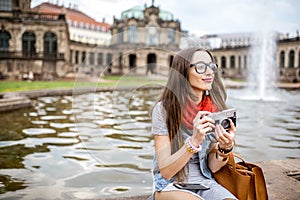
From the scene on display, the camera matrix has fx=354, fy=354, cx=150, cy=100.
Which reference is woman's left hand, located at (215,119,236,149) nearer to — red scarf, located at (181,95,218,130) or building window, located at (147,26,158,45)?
red scarf, located at (181,95,218,130)

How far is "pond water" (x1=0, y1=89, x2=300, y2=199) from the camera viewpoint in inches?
197

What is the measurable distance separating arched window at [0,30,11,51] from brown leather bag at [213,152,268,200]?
45.3m

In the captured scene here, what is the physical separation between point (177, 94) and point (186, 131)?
1.05 ft

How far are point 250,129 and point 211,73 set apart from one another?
7.76 m

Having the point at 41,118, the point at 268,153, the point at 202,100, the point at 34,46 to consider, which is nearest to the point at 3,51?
the point at 34,46

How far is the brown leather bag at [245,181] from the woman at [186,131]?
0.08m

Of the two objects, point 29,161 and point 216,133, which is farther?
point 29,161

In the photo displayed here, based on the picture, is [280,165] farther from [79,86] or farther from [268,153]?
[79,86]

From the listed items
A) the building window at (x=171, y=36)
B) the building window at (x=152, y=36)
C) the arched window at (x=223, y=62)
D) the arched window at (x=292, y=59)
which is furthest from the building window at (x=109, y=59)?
the arched window at (x=223, y=62)

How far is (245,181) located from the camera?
274cm

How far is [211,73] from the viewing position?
2883 millimetres

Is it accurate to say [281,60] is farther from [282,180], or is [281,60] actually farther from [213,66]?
[213,66]

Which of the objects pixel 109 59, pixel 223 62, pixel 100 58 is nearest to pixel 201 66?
pixel 109 59

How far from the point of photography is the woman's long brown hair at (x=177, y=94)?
2877 mm
